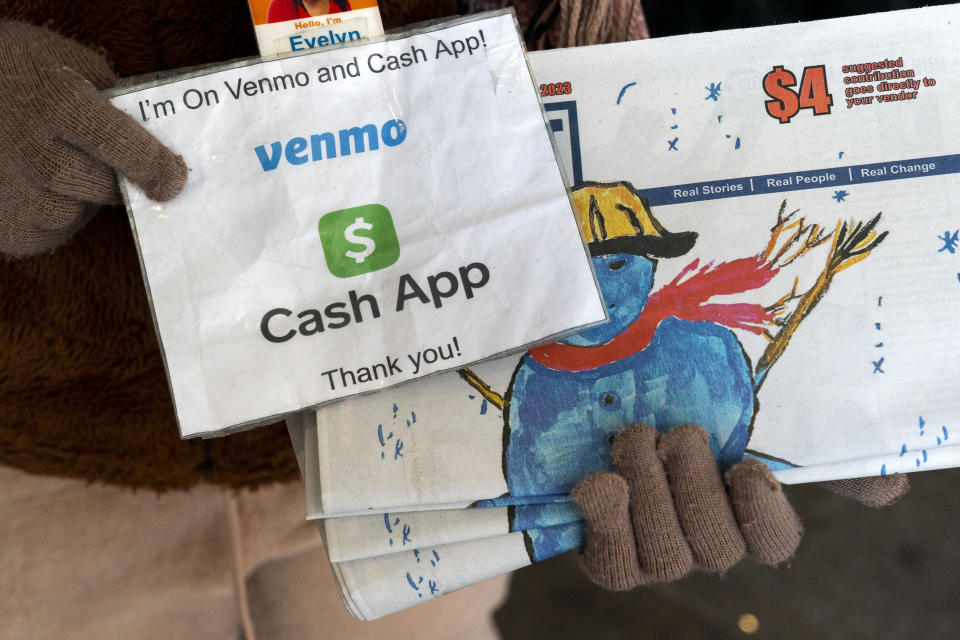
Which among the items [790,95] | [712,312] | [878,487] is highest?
[790,95]

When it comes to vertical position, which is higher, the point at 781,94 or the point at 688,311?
the point at 781,94

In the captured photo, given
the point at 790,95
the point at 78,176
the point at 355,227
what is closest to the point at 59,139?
the point at 78,176

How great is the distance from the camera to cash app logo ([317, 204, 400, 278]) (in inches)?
12.8

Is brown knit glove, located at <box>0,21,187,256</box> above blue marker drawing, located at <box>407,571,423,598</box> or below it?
above

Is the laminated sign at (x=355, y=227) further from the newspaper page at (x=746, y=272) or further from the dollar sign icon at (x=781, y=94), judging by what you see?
the dollar sign icon at (x=781, y=94)

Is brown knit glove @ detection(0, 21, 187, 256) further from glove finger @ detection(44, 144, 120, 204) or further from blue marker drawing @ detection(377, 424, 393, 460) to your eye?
blue marker drawing @ detection(377, 424, 393, 460)

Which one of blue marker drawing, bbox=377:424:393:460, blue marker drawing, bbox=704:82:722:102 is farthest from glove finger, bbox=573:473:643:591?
blue marker drawing, bbox=704:82:722:102

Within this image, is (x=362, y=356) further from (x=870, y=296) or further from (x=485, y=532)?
(x=870, y=296)

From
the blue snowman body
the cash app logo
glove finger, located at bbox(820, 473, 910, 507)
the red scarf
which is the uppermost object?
the cash app logo

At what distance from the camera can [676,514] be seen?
1.14ft

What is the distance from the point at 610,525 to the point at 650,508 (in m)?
0.02

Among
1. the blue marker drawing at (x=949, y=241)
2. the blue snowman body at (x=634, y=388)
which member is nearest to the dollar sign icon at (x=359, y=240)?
the blue snowman body at (x=634, y=388)

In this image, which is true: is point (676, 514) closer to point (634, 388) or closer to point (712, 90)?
point (634, 388)

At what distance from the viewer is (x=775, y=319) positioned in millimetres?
368
